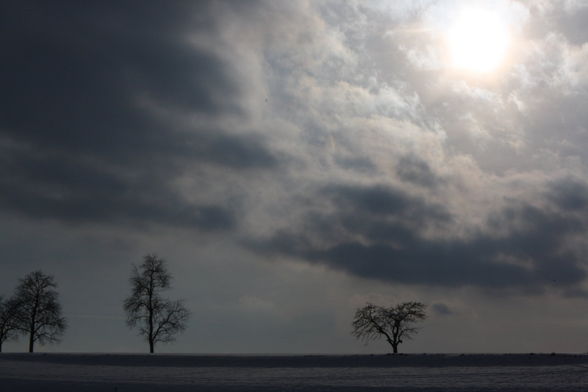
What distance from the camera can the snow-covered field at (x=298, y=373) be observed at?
103ft

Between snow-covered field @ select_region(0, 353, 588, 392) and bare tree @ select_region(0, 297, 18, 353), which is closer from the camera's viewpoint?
snow-covered field @ select_region(0, 353, 588, 392)

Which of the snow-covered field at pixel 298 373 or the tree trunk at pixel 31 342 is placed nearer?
the snow-covered field at pixel 298 373

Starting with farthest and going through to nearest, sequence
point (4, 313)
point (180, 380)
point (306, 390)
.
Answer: point (4, 313) < point (180, 380) < point (306, 390)

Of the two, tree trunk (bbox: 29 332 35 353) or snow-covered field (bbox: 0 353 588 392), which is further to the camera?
tree trunk (bbox: 29 332 35 353)

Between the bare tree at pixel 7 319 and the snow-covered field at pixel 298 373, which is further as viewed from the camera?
the bare tree at pixel 7 319

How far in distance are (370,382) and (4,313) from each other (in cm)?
6119

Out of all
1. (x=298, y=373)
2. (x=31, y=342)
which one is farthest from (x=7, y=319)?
(x=298, y=373)

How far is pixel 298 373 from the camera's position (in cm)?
4234

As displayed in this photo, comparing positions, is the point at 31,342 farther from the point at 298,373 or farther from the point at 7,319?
the point at 298,373

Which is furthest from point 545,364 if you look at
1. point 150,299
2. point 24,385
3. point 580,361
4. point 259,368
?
point 150,299

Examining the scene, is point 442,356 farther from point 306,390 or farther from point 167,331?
point 167,331

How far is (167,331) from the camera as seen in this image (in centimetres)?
6744

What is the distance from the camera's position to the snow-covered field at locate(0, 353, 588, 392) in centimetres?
3148

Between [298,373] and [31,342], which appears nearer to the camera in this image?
[298,373]
